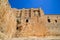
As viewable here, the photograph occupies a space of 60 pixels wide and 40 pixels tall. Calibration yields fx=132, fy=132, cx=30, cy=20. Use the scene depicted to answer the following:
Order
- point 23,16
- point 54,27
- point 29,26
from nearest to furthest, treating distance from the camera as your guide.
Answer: point 29,26, point 54,27, point 23,16

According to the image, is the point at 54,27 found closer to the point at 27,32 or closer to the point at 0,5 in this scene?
the point at 27,32

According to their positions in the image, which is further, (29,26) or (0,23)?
(29,26)

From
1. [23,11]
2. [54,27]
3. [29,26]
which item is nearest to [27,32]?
[29,26]

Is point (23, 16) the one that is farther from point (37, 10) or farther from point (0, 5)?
point (0, 5)

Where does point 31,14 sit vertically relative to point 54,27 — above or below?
above

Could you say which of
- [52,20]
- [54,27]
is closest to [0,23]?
[54,27]

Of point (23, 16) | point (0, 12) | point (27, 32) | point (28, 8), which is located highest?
point (28, 8)

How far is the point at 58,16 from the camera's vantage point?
40.5 m

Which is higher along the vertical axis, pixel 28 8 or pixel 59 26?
pixel 28 8

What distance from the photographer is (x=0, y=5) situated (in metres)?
10.8

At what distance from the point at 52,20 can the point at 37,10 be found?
553 centimetres

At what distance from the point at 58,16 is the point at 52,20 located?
323 centimetres

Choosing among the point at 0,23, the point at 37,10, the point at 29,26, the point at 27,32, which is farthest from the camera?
the point at 37,10

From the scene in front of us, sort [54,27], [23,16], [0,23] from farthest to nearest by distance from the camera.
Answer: [23,16] → [54,27] → [0,23]
